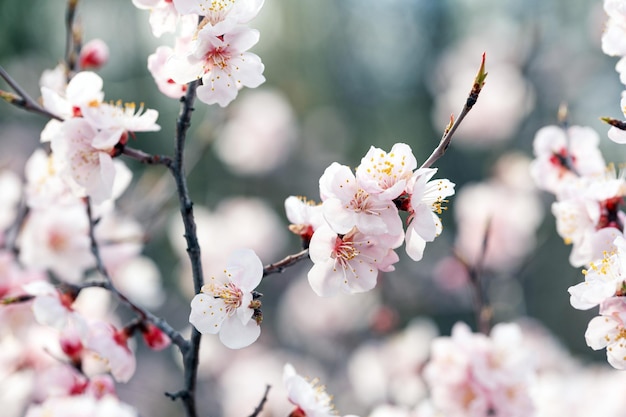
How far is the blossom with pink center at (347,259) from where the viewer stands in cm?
89

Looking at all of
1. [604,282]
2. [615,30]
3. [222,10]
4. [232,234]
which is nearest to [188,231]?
[222,10]

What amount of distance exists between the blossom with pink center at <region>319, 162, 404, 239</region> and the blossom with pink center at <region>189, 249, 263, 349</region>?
0.12 meters

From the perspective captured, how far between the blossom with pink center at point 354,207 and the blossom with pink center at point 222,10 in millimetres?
241

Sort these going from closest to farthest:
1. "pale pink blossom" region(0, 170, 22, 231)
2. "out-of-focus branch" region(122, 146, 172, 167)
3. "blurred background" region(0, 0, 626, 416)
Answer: "out-of-focus branch" region(122, 146, 172, 167) < "pale pink blossom" region(0, 170, 22, 231) < "blurred background" region(0, 0, 626, 416)

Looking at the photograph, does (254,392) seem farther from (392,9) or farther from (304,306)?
(392,9)

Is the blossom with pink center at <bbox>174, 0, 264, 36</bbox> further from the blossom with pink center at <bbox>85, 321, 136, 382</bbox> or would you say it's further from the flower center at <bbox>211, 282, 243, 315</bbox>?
the blossom with pink center at <bbox>85, 321, 136, 382</bbox>

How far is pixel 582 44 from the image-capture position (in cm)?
687

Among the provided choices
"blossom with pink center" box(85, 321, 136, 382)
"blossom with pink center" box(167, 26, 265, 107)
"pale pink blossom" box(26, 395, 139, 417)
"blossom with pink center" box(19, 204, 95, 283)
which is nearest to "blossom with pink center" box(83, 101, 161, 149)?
A: "blossom with pink center" box(167, 26, 265, 107)

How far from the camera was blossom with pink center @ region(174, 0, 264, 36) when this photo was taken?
89 centimetres

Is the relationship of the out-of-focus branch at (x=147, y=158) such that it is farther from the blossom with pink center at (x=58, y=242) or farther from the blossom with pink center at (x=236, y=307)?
the blossom with pink center at (x=58, y=242)

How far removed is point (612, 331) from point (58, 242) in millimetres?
1257

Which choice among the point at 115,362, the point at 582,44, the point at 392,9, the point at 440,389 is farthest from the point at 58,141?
the point at 392,9

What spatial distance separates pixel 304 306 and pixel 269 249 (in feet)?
1.34

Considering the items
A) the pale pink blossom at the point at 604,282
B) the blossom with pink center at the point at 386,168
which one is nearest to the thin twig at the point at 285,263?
the blossom with pink center at the point at 386,168
